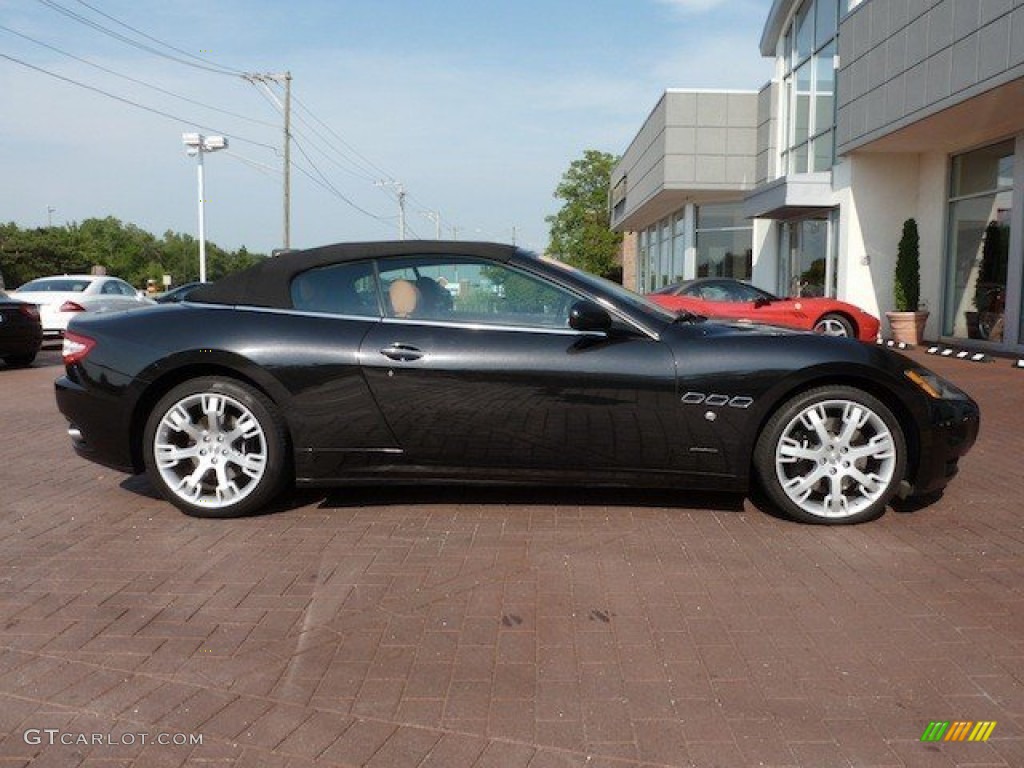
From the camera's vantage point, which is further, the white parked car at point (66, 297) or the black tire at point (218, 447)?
the white parked car at point (66, 297)

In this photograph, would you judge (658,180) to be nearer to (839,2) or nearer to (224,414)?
(839,2)

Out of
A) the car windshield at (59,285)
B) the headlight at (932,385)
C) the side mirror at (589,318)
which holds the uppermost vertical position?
the car windshield at (59,285)

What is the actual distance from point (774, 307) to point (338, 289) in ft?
39.3

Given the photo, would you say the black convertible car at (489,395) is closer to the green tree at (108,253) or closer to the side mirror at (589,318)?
the side mirror at (589,318)

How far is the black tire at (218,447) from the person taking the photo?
15.7ft

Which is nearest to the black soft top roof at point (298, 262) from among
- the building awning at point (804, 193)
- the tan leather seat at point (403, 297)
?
the tan leather seat at point (403, 297)

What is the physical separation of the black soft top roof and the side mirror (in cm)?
55

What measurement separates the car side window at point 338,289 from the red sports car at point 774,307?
11004 mm

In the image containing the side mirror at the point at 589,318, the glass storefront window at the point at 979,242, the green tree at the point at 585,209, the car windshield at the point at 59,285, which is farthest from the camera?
the green tree at the point at 585,209

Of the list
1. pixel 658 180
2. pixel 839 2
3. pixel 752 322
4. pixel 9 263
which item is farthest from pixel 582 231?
pixel 752 322

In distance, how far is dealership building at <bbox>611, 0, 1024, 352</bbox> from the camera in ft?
48.5
